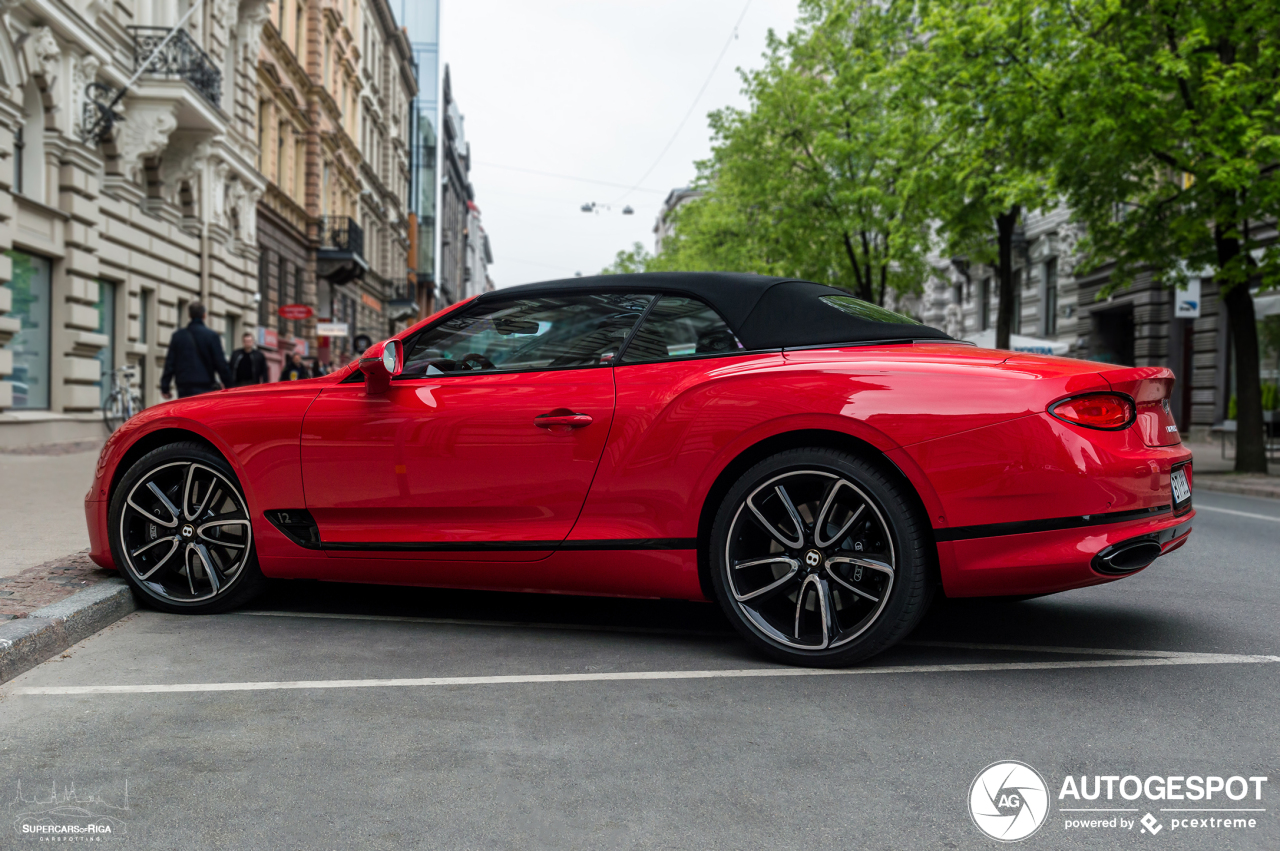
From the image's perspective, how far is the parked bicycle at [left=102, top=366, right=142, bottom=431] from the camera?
56.6 feet

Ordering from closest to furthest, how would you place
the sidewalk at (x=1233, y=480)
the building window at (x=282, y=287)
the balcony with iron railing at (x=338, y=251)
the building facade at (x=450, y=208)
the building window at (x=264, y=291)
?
the sidewalk at (x=1233, y=480)
the building window at (x=264, y=291)
the building window at (x=282, y=287)
the balcony with iron railing at (x=338, y=251)
the building facade at (x=450, y=208)

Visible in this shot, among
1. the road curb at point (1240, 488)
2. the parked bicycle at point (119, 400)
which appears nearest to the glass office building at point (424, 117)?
the parked bicycle at point (119, 400)

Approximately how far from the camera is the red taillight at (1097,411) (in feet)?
11.7

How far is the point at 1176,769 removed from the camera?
2.83 meters

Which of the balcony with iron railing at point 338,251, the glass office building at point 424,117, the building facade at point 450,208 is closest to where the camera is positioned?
Answer: the balcony with iron railing at point 338,251

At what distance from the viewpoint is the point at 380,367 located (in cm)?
448

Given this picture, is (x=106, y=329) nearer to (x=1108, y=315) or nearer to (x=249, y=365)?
(x=249, y=365)

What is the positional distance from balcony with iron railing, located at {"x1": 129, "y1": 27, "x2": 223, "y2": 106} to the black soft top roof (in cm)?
1591

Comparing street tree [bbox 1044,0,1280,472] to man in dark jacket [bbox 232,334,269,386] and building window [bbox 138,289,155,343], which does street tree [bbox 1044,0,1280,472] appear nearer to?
man in dark jacket [bbox 232,334,269,386]

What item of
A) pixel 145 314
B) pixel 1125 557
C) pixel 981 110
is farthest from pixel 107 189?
pixel 1125 557

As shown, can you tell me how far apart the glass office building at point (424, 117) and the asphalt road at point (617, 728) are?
62.3 metres

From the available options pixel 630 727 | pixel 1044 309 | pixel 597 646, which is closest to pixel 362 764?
pixel 630 727

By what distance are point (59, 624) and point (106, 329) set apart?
50.5ft

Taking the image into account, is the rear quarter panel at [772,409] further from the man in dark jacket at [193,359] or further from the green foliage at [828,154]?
the green foliage at [828,154]
